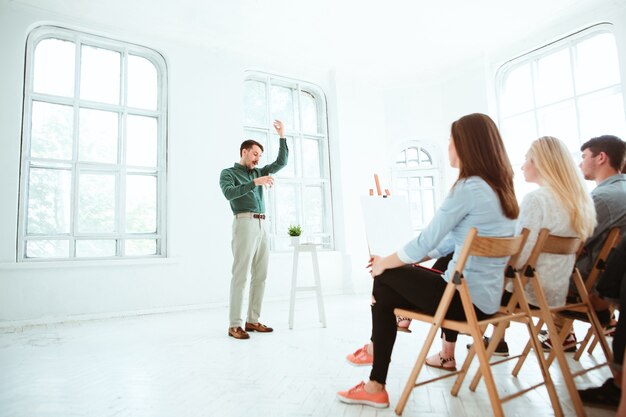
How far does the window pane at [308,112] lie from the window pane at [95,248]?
3.29 m

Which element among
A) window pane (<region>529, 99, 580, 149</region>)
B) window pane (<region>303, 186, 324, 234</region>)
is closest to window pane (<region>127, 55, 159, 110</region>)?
window pane (<region>303, 186, 324, 234</region>)

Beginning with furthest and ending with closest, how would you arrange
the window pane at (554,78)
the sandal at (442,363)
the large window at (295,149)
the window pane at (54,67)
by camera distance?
the large window at (295,149), the window pane at (554,78), the window pane at (54,67), the sandal at (442,363)

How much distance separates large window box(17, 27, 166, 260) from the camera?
14.8 ft

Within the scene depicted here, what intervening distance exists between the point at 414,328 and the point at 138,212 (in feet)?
11.8

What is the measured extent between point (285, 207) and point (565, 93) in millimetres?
4330

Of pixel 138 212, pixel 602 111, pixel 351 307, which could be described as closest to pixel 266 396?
pixel 351 307

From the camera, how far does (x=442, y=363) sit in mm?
2301

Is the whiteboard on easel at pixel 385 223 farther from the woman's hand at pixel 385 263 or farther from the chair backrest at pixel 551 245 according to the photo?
the chair backrest at pixel 551 245

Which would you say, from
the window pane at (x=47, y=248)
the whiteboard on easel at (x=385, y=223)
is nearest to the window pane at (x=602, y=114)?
the whiteboard on easel at (x=385, y=223)

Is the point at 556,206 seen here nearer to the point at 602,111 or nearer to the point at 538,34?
the point at 602,111

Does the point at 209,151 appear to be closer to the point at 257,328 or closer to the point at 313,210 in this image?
the point at 313,210

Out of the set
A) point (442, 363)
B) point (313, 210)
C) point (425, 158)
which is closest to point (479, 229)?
point (442, 363)

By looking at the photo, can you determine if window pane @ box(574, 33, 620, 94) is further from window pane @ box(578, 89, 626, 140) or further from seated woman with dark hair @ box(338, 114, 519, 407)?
seated woman with dark hair @ box(338, 114, 519, 407)

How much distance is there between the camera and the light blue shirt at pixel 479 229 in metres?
1.59
